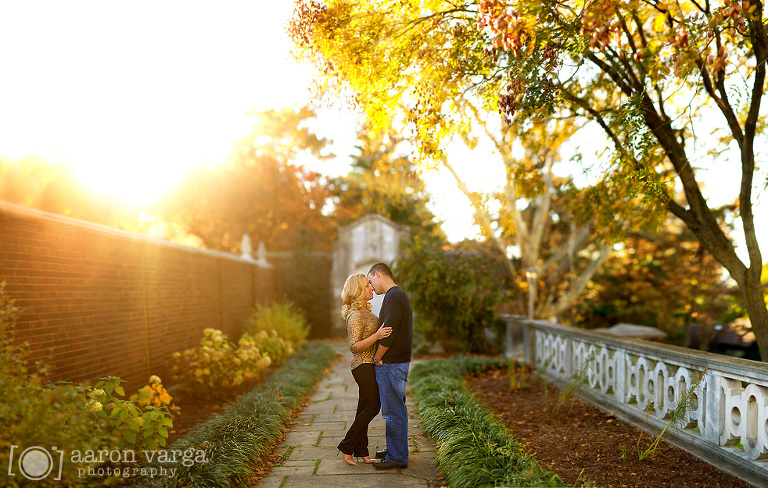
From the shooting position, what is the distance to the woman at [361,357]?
4.72 meters

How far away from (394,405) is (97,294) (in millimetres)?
3650

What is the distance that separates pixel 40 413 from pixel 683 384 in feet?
16.9

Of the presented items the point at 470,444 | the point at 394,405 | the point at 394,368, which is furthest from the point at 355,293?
the point at 470,444

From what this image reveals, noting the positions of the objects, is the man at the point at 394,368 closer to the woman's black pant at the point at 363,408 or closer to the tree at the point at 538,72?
the woman's black pant at the point at 363,408

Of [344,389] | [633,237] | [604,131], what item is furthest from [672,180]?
[633,237]

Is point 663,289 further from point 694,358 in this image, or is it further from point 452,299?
point 694,358

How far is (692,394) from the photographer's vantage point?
16.2 feet

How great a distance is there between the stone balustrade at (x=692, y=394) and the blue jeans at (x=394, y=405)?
2338mm

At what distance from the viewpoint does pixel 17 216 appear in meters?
4.72

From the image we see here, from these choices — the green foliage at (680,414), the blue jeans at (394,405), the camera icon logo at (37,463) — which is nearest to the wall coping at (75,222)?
the camera icon logo at (37,463)

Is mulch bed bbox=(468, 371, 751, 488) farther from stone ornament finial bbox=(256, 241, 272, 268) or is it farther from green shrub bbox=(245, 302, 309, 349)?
stone ornament finial bbox=(256, 241, 272, 268)

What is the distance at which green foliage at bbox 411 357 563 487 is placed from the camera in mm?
3959

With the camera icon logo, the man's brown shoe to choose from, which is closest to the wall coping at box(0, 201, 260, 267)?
the camera icon logo

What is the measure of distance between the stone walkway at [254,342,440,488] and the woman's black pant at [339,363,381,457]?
0.16m
